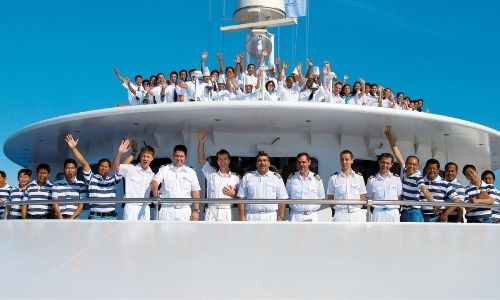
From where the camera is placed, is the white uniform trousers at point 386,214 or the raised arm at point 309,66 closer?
the white uniform trousers at point 386,214

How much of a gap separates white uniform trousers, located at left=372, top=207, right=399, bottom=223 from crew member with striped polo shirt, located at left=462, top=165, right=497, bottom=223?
103 centimetres

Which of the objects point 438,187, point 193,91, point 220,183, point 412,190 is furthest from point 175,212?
point 193,91

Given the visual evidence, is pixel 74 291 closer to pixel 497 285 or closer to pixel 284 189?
pixel 497 285

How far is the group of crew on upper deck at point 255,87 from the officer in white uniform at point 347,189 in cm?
375

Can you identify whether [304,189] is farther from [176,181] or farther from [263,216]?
[176,181]

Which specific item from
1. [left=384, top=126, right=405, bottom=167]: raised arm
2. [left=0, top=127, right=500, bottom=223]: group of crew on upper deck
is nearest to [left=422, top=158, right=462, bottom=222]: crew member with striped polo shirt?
[left=0, top=127, right=500, bottom=223]: group of crew on upper deck

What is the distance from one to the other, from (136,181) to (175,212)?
0.68m

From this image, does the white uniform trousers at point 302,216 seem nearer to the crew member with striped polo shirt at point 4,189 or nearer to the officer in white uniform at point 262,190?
the officer in white uniform at point 262,190

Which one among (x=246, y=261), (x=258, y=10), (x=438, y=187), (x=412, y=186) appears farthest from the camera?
(x=258, y=10)

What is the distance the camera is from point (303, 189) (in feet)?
24.4

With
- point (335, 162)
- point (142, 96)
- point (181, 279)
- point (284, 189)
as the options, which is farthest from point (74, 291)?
point (142, 96)

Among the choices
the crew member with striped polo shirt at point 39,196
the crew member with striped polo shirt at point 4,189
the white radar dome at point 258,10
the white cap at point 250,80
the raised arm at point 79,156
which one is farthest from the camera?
the white radar dome at point 258,10

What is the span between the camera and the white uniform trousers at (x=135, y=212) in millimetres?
7434

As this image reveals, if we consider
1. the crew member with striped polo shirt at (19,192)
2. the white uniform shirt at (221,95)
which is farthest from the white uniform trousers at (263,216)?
the white uniform shirt at (221,95)
